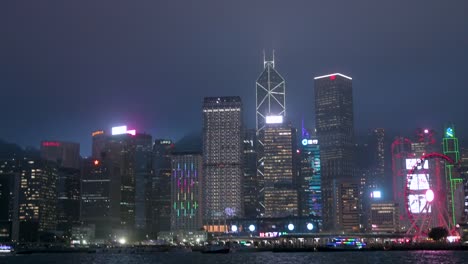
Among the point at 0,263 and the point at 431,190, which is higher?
the point at 431,190

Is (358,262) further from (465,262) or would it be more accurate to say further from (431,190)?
(431,190)

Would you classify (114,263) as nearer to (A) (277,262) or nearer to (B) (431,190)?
(A) (277,262)

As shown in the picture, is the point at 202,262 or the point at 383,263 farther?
the point at 202,262

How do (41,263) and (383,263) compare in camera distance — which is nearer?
(383,263)

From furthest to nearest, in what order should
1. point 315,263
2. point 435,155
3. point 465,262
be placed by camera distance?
point 435,155
point 315,263
point 465,262

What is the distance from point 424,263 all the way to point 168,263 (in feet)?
180

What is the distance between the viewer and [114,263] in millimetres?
156000

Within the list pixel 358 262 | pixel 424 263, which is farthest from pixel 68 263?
pixel 424 263

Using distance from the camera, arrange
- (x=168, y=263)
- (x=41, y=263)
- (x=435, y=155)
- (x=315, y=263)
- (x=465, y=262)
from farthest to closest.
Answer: (x=435, y=155), (x=41, y=263), (x=168, y=263), (x=315, y=263), (x=465, y=262)

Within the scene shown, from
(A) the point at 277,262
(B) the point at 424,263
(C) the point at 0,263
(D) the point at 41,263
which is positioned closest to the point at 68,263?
(D) the point at 41,263

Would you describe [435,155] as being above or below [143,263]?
above

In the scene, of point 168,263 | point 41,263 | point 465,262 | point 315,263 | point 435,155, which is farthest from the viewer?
point 435,155

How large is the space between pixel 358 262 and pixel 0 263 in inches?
3415

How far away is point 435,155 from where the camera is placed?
187 meters
